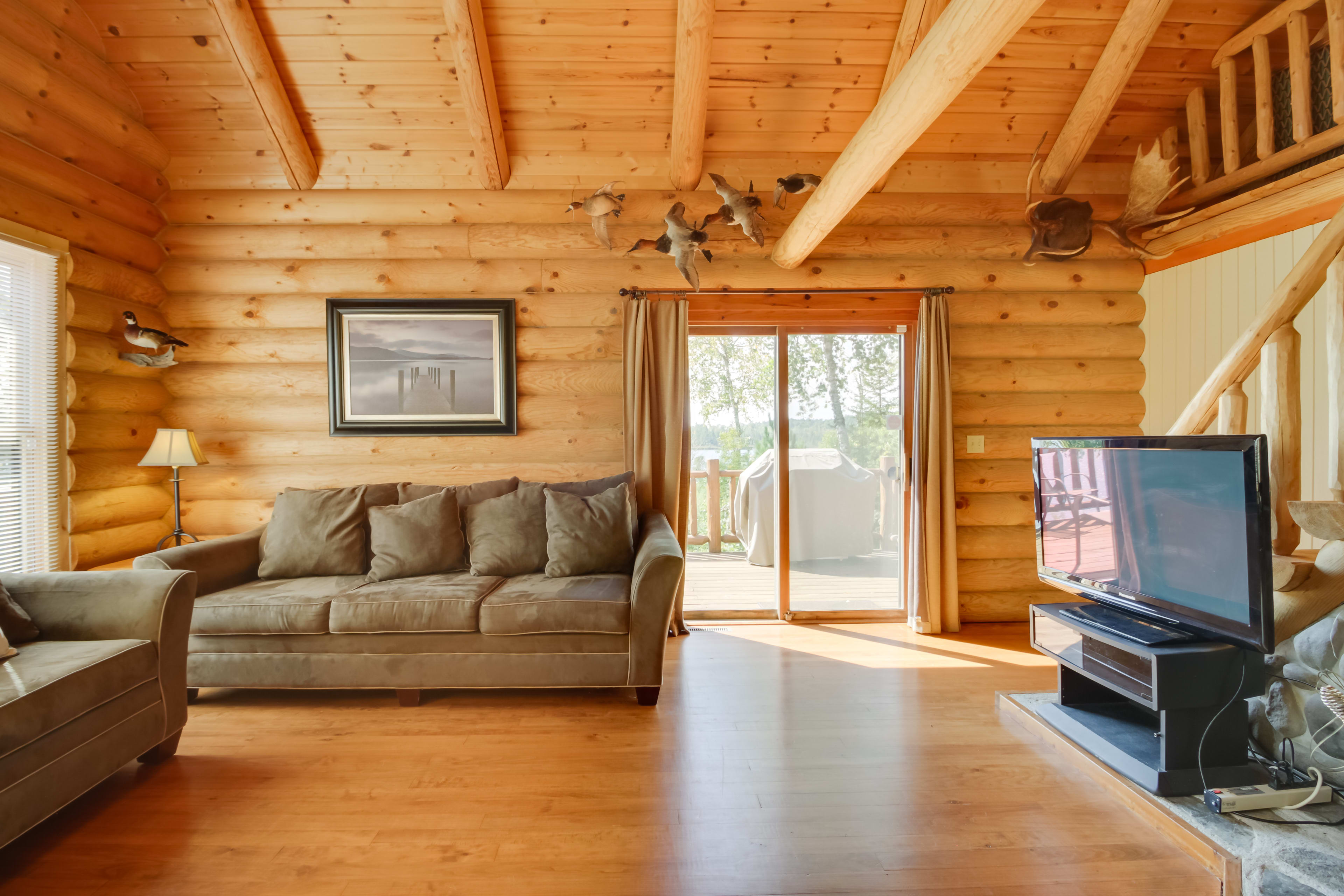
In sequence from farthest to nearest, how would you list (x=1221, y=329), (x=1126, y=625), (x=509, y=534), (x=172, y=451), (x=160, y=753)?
1. (x=1221, y=329)
2. (x=172, y=451)
3. (x=509, y=534)
4. (x=160, y=753)
5. (x=1126, y=625)

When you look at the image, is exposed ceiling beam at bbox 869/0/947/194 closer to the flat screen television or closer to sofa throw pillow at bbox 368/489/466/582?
the flat screen television

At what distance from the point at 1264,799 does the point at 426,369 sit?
13.8 ft

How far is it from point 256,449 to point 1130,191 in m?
5.41

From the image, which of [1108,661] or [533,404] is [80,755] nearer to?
[533,404]

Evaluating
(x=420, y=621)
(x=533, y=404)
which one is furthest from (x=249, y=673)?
(x=533, y=404)

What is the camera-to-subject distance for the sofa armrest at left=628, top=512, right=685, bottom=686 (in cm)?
294

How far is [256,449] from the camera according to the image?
406 cm

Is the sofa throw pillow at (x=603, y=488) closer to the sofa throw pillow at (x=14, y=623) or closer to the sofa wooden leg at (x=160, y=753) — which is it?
the sofa wooden leg at (x=160, y=753)

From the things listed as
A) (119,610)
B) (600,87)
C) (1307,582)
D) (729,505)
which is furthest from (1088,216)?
(119,610)

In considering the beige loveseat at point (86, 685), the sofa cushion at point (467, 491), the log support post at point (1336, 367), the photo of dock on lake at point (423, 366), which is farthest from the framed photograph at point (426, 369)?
the log support post at point (1336, 367)

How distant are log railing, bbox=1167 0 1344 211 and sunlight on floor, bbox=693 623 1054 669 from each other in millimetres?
2671

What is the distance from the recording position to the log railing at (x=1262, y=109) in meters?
2.99

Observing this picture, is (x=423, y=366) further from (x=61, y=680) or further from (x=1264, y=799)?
(x=1264, y=799)

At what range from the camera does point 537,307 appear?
4.08 meters
